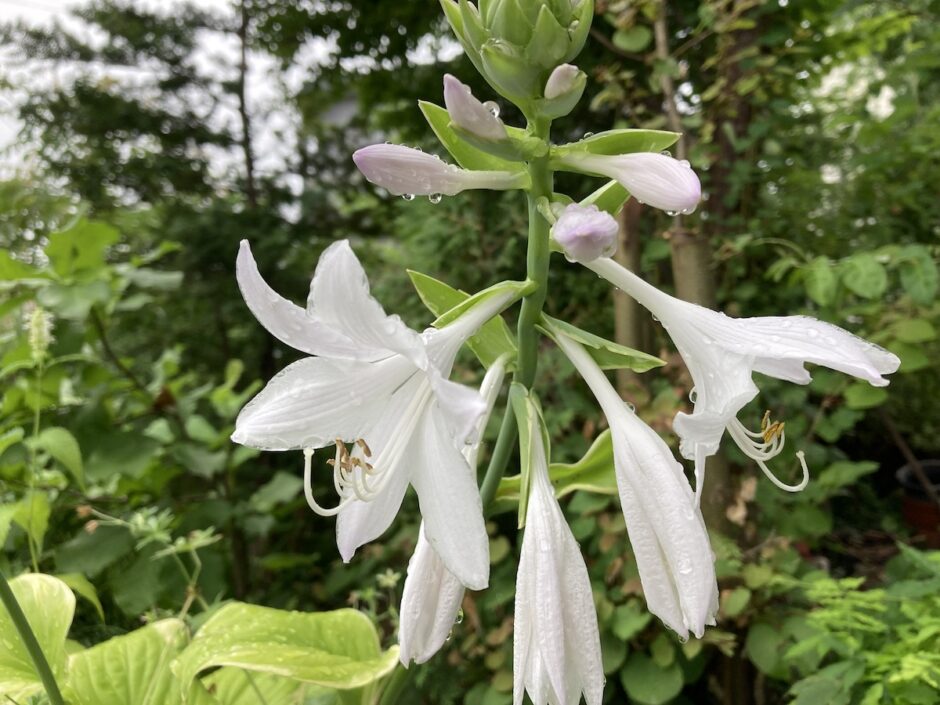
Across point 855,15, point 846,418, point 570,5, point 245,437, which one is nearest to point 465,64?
point 855,15

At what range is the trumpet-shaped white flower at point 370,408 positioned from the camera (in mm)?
597

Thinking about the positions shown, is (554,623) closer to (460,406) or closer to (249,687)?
(460,406)

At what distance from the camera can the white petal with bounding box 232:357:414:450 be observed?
0.69 m

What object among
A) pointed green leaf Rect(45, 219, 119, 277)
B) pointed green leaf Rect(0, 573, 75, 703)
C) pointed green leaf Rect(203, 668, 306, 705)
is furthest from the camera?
pointed green leaf Rect(45, 219, 119, 277)

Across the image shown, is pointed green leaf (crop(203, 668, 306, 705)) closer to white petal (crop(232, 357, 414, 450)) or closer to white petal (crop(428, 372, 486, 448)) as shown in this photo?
white petal (crop(232, 357, 414, 450))

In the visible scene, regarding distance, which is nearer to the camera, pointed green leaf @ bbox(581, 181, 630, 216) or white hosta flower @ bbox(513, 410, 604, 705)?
white hosta flower @ bbox(513, 410, 604, 705)

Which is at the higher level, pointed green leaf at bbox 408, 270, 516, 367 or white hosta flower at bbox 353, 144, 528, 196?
white hosta flower at bbox 353, 144, 528, 196

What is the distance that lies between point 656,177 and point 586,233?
0.12 m

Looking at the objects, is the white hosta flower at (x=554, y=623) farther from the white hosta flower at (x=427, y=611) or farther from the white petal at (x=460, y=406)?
the white petal at (x=460, y=406)

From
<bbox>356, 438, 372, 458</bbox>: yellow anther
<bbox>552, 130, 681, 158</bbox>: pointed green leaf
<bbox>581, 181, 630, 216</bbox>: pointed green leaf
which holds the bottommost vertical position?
<bbox>356, 438, 372, 458</bbox>: yellow anther

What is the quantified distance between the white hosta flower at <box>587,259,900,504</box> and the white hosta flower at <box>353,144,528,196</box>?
0.16 metres

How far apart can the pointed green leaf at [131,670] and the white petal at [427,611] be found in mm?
459

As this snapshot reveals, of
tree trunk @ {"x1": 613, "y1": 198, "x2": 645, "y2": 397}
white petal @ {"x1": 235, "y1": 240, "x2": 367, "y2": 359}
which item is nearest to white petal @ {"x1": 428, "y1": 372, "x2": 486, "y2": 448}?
white petal @ {"x1": 235, "y1": 240, "x2": 367, "y2": 359}

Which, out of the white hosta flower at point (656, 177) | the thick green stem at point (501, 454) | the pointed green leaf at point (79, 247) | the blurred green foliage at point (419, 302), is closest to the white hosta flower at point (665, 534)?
the thick green stem at point (501, 454)
